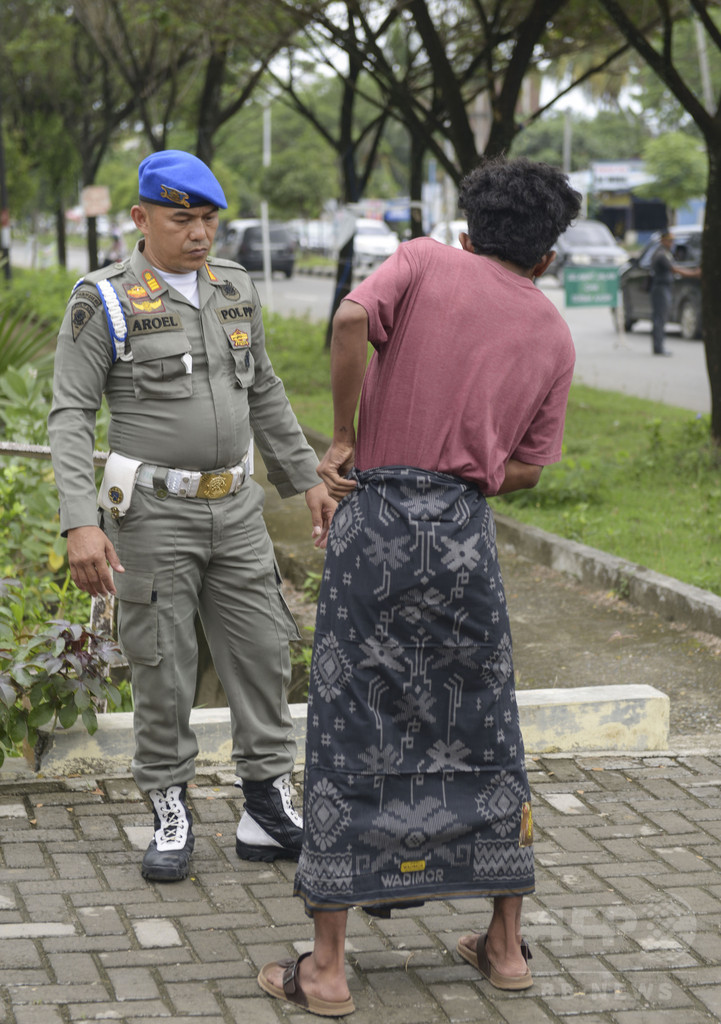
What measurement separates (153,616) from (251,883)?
0.77m

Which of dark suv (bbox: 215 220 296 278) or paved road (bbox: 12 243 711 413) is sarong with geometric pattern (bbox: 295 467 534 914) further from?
dark suv (bbox: 215 220 296 278)

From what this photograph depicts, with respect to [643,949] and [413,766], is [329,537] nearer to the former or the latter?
[413,766]

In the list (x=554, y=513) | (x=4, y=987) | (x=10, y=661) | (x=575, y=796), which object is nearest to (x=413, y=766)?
(x=4, y=987)

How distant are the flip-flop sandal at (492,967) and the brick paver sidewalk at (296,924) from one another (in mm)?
23

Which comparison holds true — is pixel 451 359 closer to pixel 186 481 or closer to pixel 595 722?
pixel 186 481

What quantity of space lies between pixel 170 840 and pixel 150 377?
49.2 inches

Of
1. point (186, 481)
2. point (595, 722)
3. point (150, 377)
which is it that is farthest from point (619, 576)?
point (150, 377)

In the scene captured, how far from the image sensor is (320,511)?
11.4 ft

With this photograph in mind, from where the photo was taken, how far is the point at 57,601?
19.1 feet

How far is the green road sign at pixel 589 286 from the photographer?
14.2m

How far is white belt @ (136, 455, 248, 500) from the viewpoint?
3.40 meters

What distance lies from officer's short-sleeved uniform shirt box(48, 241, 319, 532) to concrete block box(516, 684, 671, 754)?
1.58 meters

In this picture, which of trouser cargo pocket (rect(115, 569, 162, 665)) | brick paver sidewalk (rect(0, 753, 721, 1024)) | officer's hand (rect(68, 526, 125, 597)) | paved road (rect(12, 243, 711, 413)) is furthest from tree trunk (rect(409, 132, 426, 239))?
officer's hand (rect(68, 526, 125, 597))

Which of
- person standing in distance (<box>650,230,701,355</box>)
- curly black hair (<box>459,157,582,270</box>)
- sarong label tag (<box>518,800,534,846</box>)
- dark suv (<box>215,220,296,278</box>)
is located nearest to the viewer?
curly black hair (<box>459,157,582,270</box>)
